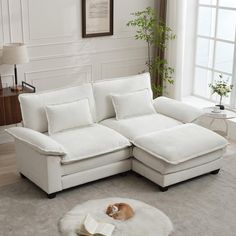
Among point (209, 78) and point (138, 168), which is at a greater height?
point (209, 78)

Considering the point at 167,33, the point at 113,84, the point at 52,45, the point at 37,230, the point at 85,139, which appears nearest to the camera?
the point at 37,230

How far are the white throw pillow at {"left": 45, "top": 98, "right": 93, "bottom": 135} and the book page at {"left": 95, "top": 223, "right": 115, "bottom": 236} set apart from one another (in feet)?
4.36

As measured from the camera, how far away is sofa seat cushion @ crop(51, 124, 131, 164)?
4684 mm

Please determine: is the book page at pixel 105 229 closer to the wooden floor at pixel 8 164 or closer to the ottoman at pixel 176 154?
the ottoman at pixel 176 154

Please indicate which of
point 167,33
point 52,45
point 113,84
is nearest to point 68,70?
point 52,45

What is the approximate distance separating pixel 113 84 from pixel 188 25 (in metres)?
1.98

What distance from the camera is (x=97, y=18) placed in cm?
645

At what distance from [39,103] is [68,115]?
318 mm

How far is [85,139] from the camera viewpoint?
16.1 ft

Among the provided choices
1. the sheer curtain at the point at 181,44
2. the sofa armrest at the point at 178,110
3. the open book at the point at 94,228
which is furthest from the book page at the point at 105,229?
the sheer curtain at the point at 181,44

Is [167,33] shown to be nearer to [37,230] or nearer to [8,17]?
[8,17]

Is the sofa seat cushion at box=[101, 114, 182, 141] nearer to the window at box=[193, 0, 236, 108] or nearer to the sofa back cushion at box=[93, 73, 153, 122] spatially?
the sofa back cushion at box=[93, 73, 153, 122]

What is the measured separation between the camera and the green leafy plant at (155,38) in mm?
6672

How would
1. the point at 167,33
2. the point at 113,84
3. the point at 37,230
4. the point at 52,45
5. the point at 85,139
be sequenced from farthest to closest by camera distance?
1. the point at 167,33
2. the point at 52,45
3. the point at 113,84
4. the point at 85,139
5. the point at 37,230
